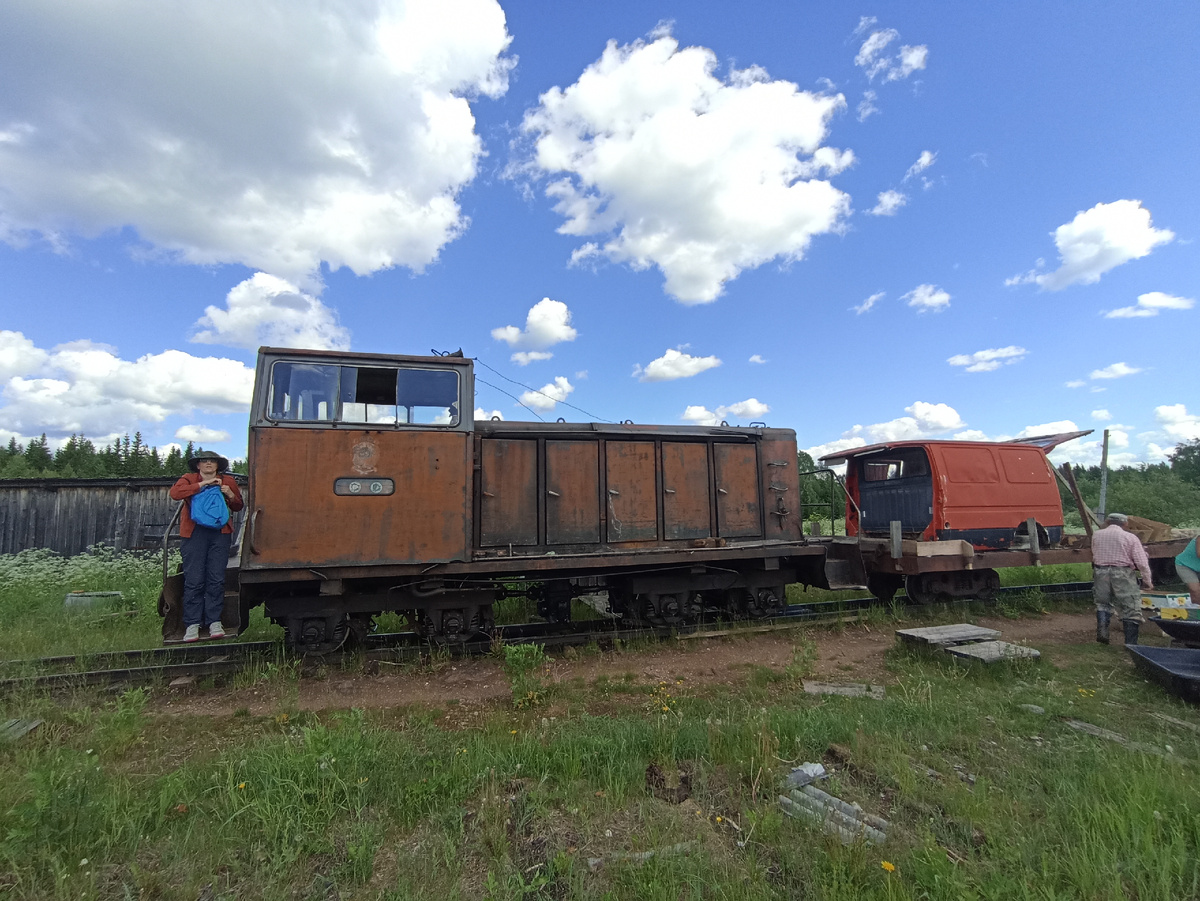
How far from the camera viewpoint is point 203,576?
6.16m

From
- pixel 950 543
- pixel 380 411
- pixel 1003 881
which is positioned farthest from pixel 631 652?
pixel 950 543

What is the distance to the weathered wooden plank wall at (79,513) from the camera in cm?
1523

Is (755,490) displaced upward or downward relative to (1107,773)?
upward

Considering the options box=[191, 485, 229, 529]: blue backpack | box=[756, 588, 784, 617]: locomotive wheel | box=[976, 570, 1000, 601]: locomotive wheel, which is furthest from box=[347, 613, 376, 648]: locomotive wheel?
box=[976, 570, 1000, 601]: locomotive wheel

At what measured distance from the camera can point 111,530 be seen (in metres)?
15.9

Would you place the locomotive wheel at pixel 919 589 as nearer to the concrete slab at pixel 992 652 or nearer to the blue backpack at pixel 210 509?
the concrete slab at pixel 992 652

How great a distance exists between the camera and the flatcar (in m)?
6.19

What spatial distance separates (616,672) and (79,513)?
17.5 metres

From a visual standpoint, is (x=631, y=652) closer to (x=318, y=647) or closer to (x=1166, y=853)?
(x=318, y=647)

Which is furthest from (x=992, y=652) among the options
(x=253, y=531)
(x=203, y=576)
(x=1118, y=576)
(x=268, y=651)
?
(x=203, y=576)

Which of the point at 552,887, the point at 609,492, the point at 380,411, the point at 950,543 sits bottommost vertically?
the point at 552,887

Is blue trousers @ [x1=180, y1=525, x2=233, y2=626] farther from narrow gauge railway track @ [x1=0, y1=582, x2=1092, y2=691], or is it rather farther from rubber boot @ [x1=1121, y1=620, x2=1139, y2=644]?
rubber boot @ [x1=1121, y1=620, x2=1139, y2=644]

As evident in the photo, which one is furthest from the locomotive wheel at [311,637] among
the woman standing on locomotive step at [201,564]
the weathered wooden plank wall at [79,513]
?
the weathered wooden plank wall at [79,513]

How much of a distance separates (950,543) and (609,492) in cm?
594
